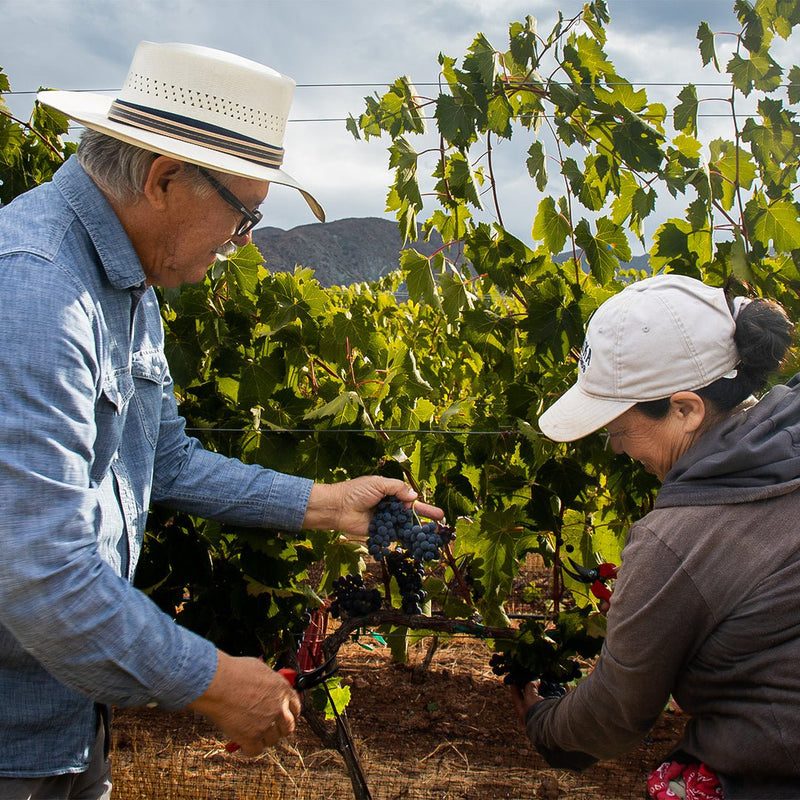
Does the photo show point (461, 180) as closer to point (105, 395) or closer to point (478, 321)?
point (478, 321)

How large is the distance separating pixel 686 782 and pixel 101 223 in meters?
1.60

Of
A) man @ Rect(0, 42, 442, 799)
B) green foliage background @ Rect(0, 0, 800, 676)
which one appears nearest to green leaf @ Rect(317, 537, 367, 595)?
green foliage background @ Rect(0, 0, 800, 676)

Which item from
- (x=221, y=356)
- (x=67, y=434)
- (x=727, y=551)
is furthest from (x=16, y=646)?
(x=221, y=356)

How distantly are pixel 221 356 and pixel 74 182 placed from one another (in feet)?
4.75

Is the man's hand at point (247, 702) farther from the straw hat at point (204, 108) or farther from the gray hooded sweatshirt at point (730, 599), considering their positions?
the straw hat at point (204, 108)

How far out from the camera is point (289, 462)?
2709mm

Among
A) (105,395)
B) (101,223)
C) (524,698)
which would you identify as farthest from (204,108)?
(524,698)

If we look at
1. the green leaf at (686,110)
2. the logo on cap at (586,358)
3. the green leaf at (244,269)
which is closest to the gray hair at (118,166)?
the logo on cap at (586,358)

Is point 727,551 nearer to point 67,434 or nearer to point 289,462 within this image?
point 67,434

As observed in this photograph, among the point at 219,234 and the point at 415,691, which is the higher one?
the point at 219,234

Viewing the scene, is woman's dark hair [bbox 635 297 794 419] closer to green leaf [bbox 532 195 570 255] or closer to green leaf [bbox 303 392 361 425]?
green leaf [bbox 303 392 361 425]

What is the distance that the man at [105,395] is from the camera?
4.11ft

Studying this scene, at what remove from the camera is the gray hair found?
148 cm

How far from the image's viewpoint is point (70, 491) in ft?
4.19
